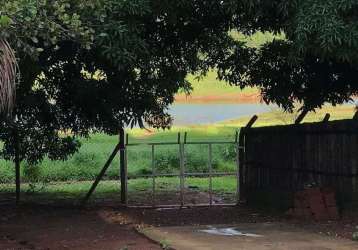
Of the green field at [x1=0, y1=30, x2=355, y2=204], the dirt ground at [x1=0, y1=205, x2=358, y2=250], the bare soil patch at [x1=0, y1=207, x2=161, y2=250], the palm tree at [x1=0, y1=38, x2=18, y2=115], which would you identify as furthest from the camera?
the green field at [x1=0, y1=30, x2=355, y2=204]

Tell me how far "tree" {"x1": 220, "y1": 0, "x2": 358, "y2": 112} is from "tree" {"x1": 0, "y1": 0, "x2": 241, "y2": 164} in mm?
706

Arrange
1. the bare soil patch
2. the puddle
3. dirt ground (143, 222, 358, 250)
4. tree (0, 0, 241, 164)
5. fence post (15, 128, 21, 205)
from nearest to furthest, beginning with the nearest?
1. dirt ground (143, 222, 358, 250)
2. the bare soil patch
3. tree (0, 0, 241, 164)
4. the puddle
5. fence post (15, 128, 21, 205)

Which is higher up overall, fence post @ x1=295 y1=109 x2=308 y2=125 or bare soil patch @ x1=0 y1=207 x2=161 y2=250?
fence post @ x1=295 y1=109 x2=308 y2=125

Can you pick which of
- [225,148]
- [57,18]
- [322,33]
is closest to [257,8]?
[322,33]

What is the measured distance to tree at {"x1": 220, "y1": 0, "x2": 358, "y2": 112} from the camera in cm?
870

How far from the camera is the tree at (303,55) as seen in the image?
343 inches

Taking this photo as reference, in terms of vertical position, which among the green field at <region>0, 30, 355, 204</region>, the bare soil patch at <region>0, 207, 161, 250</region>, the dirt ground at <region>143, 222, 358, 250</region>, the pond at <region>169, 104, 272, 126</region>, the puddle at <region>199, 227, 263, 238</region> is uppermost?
the pond at <region>169, 104, 272, 126</region>

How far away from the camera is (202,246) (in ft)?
28.3

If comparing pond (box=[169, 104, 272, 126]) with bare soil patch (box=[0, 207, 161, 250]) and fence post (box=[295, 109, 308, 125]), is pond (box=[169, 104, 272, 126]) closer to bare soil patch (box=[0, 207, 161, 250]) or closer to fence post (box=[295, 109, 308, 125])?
fence post (box=[295, 109, 308, 125])

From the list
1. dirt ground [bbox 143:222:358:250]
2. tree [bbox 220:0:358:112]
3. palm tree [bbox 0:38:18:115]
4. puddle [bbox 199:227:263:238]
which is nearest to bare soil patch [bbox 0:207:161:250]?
dirt ground [bbox 143:222:358:250]

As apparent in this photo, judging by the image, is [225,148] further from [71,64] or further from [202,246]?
[202,246]

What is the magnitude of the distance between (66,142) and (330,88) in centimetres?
655

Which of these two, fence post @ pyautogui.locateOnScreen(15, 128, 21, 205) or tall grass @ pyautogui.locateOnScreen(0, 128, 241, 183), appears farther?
tall grass @ pyautogui.locateOnScreen(0, 128, 241, 183)

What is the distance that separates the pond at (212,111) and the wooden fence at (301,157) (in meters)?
34.4
